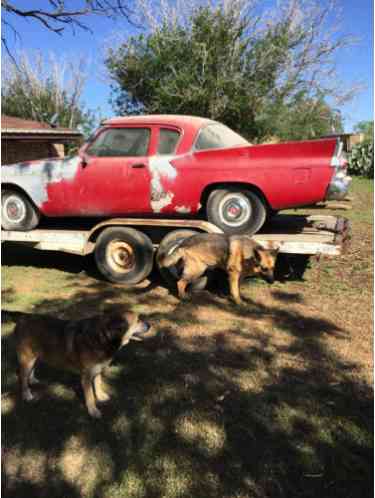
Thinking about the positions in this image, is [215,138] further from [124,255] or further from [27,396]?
[27,396]

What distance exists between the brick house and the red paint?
803 cm

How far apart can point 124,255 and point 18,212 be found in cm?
206

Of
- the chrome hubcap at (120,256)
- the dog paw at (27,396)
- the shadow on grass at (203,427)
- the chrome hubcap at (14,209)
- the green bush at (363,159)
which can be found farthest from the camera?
the green bush at (363,159)

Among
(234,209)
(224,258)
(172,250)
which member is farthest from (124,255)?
(234,209)

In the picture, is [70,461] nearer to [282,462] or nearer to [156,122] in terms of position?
[282,462]

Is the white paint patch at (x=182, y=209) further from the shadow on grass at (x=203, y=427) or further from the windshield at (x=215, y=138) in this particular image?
the shadow on grass at (x=203, y=427)

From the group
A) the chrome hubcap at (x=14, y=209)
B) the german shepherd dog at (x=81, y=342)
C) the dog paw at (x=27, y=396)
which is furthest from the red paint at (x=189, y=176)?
the dog paw at (x=27, y=396)

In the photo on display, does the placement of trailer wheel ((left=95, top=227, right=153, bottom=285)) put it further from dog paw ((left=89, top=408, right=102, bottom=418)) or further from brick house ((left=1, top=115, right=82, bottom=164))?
brick house ((left=1, top=115, right=82, bottom=164))

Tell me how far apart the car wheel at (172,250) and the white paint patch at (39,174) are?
179 centimetres

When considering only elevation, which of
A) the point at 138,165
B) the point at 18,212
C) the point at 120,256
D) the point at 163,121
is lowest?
the point at 120,256

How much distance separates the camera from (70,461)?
2586mm

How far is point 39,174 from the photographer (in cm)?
597

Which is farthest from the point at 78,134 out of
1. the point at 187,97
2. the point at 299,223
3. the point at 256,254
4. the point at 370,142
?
the point at 370,142

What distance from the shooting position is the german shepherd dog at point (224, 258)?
A: 4.78 m
